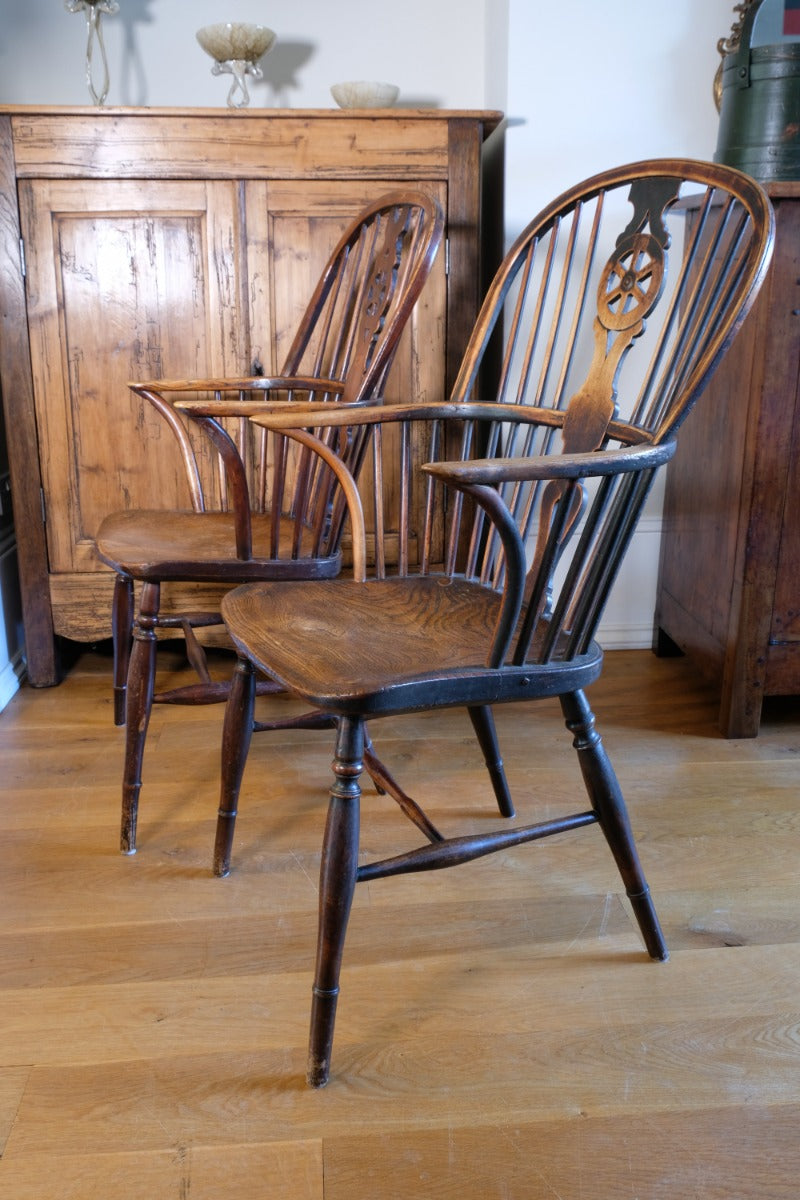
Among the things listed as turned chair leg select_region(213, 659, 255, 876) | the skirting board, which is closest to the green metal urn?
turned chair leg select_region(213, 659, 255, 876)

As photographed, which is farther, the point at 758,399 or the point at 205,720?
the point at 205,720

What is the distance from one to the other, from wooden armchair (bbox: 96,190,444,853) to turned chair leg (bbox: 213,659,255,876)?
0.18m

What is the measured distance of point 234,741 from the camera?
5.02 ft

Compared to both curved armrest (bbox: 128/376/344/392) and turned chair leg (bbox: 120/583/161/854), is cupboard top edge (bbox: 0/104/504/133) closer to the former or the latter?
curved armrest (bbox: 128/376/344/392)

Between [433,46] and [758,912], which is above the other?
[433,46]

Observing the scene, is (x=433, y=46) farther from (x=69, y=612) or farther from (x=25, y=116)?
(x=69, y=612)

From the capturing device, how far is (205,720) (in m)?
2.25

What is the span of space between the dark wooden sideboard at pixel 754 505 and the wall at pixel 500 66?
39 cm

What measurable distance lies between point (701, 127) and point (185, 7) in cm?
131

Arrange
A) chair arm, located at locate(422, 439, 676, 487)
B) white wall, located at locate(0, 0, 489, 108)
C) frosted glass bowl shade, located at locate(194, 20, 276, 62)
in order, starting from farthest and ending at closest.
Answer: white wall, located at locate(0, 0, 489, 108) < frosted glass bowl shade, located at locate(194, 20, 276, 62) < chair arm, located at locate(422, 439, 676, 487)

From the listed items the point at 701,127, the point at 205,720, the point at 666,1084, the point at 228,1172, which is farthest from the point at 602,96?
the point at 228,1172

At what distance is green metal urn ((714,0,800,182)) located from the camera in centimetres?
207

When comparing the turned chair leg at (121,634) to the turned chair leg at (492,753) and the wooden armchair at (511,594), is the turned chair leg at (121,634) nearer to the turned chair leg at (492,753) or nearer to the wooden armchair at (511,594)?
the wooden armchair at (511,594)

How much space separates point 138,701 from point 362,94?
1533 mm
